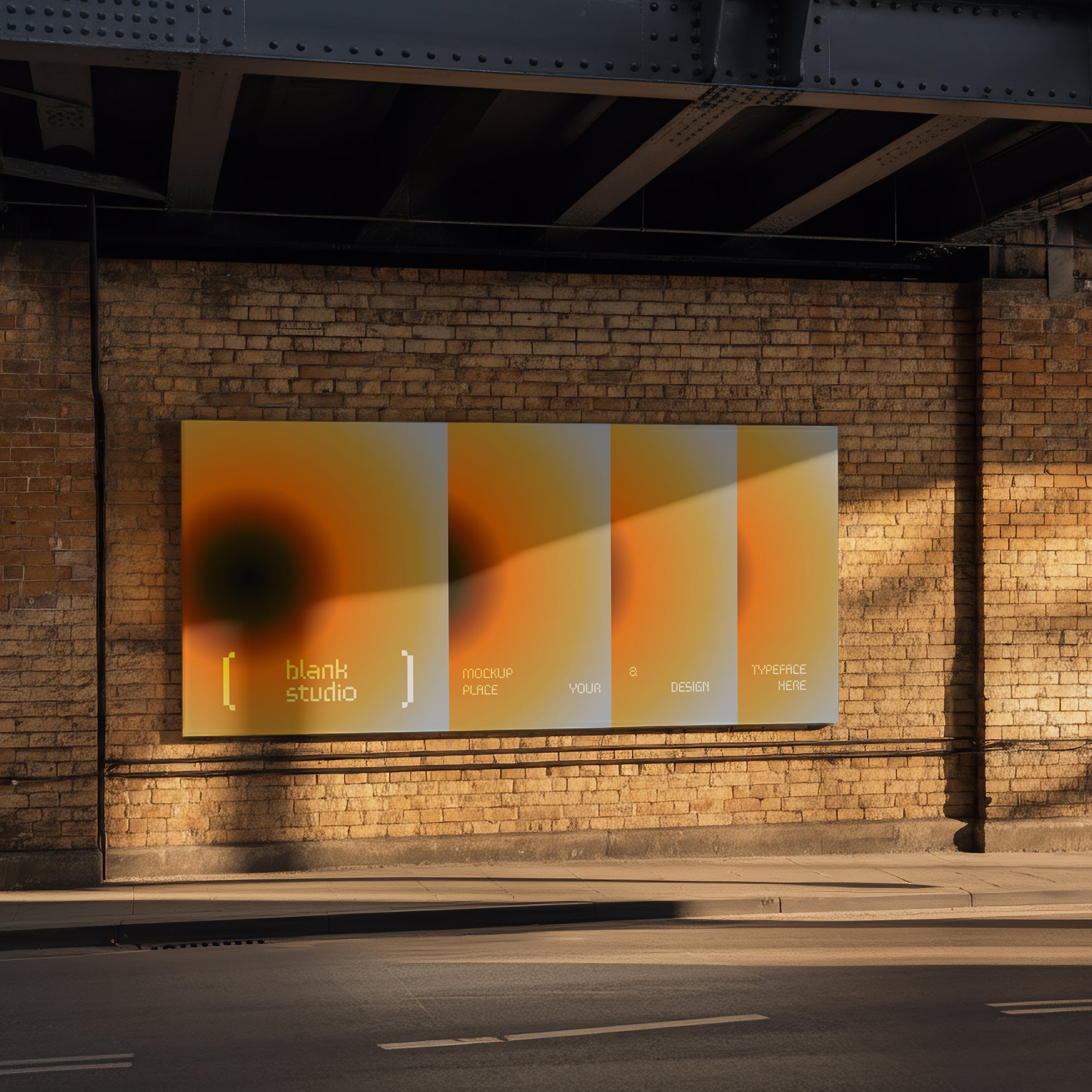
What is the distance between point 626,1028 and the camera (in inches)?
263

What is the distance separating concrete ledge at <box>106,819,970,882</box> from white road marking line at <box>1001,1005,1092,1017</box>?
15.5 feet

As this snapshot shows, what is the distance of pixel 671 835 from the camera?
11.7 metres

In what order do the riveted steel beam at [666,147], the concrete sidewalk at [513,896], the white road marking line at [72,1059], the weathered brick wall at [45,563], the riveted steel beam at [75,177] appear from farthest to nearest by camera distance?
1. the weathered brick wall at [45,563]
2. the riveted steel beam at [75,177]
3. the concrete sidewalk at [513,896]
4. the riveted steel beam at [666,147]
5. the white road marking line at [72,1059]

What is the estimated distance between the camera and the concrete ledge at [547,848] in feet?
35.7

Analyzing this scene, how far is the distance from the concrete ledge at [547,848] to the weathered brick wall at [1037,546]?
89cm

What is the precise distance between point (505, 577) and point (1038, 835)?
5.23 m

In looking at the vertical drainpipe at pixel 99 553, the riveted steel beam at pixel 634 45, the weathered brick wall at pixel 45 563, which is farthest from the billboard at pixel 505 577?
the riveted steel beam at pixel 634 45

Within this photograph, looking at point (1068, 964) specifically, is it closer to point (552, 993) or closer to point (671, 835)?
point (552, 993)

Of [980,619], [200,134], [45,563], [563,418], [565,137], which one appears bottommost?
[980,619]

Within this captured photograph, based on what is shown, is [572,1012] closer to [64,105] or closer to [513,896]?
[513,896]

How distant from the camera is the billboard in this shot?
36.1 ft

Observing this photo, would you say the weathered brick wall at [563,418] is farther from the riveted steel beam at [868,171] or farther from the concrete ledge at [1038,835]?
the riveted steel beam at [868,171]

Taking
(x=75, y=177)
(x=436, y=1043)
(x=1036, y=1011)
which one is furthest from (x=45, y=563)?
(x=1036, y=1011)

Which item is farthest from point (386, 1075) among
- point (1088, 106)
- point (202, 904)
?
point (1088, 106)
